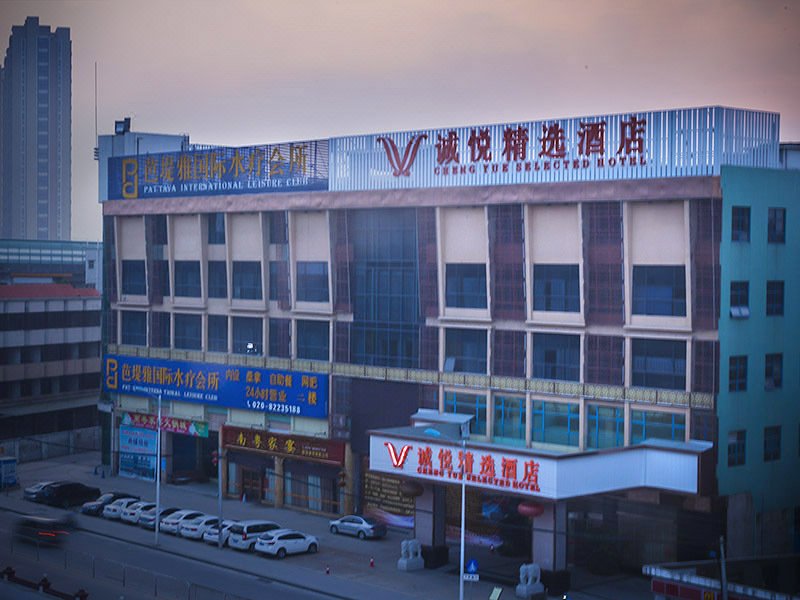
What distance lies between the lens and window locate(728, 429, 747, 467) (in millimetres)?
55094

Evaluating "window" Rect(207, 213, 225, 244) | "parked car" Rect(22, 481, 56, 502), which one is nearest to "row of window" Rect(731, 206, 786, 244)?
"window" Rect(207, 213, 225, 244)

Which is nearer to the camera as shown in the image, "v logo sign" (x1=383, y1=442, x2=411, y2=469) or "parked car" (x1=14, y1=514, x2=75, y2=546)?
"v logo sign" (x1=383, y1=442, x2=411, y2=469)

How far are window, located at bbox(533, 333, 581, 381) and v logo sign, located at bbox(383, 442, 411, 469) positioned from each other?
26.7 feet

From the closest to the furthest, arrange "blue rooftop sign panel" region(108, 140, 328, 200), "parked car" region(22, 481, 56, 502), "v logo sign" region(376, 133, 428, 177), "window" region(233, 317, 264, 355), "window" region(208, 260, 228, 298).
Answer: "v logo sign" region(376, 133, 428, 177) < "blue rooftop sign panel" region(108, 140, 328, 200) < "window" region(233, 317, 264, 355) < "parked car" region(22, 481, 56, 502) < "window" region(208, 260, 228, 298)

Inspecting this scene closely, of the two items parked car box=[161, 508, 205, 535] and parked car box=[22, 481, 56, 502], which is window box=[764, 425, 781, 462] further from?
parked car box=[22, 481, 56, 502]

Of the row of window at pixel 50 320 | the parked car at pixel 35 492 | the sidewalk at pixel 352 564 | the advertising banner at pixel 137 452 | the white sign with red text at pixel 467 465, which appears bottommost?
the sidewalk at pixel 352 564

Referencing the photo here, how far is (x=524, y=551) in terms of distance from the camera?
61469mm

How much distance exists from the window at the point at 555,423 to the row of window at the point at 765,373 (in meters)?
7.85

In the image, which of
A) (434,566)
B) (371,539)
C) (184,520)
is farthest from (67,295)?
(434,566)

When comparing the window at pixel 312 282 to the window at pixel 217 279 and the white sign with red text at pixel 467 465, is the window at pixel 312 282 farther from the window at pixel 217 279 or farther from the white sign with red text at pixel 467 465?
the white sign with red text at pixel 467 465

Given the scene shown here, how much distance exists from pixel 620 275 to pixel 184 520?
28.6 meters

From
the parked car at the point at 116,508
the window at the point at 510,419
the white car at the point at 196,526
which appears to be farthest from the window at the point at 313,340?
the parked car at the point at 116,508

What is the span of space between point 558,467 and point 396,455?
9546 mm

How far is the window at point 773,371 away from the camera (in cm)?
5722
